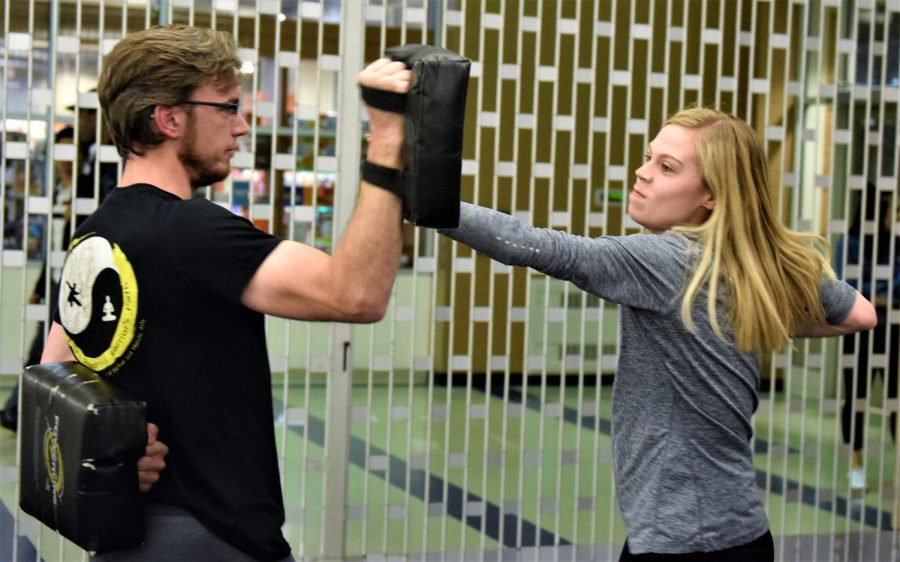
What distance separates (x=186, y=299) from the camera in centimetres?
183

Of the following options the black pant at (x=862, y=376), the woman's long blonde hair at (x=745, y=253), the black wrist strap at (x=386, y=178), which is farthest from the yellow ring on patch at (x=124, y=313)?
the black pant at (x=862, y=376)

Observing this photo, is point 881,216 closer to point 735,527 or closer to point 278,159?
point 278,159

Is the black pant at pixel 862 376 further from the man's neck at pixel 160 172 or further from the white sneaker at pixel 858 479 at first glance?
the man's neck at pixel 160 172

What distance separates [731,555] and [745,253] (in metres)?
0.61

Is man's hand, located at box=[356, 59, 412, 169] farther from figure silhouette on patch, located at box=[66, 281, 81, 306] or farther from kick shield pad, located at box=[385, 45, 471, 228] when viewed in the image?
figure silhouette on patch, located at box=[66, 281, 81, 306]

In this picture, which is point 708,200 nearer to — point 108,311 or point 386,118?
point 386,118

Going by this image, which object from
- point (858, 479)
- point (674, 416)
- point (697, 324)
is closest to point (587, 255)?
point (697, 324)

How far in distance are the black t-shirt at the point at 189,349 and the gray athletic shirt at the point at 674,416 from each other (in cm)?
74

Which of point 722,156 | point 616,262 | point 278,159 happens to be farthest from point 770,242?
point 278,159

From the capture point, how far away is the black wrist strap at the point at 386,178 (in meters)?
1.63

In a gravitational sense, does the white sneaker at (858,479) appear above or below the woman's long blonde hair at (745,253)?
below

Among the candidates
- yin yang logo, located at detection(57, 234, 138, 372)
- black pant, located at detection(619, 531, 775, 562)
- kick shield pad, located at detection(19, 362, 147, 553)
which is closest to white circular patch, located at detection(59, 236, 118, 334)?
yin yang logo, located at detection(57, 234, 138, 372)

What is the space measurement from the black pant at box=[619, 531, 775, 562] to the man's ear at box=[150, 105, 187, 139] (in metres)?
1.22

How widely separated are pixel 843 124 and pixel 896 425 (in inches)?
52.4
